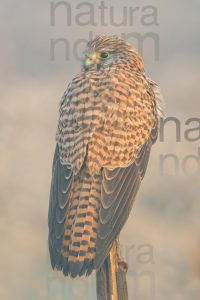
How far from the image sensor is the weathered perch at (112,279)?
554cm

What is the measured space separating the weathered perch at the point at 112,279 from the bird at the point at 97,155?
0.95 ft

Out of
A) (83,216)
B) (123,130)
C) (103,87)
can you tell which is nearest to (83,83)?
(103,87)

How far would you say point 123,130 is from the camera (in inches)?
233

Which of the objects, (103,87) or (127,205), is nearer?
(127,205)

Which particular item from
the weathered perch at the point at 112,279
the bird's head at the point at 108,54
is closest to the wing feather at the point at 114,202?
the weathered perch at the point at 112,279

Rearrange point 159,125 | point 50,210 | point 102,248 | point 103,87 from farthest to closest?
point 159,125, point 103,87, point 50,210, point 102,248

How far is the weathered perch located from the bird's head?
1.93 metres

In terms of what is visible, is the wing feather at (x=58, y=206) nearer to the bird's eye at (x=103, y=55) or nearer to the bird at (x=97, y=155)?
the bird at (x=97, y=155)

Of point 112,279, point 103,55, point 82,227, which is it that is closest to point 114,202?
point 82,227

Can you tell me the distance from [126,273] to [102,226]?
55 centimetres

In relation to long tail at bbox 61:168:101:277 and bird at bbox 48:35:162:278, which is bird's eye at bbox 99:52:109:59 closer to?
bird at bbox 48:35:162:278

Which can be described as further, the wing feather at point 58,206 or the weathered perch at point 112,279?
the weathered perch at point 112,279

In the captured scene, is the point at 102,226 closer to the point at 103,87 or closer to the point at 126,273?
the point at 126,273

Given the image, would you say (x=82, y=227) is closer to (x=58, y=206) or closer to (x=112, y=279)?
(x=58, y=206)
